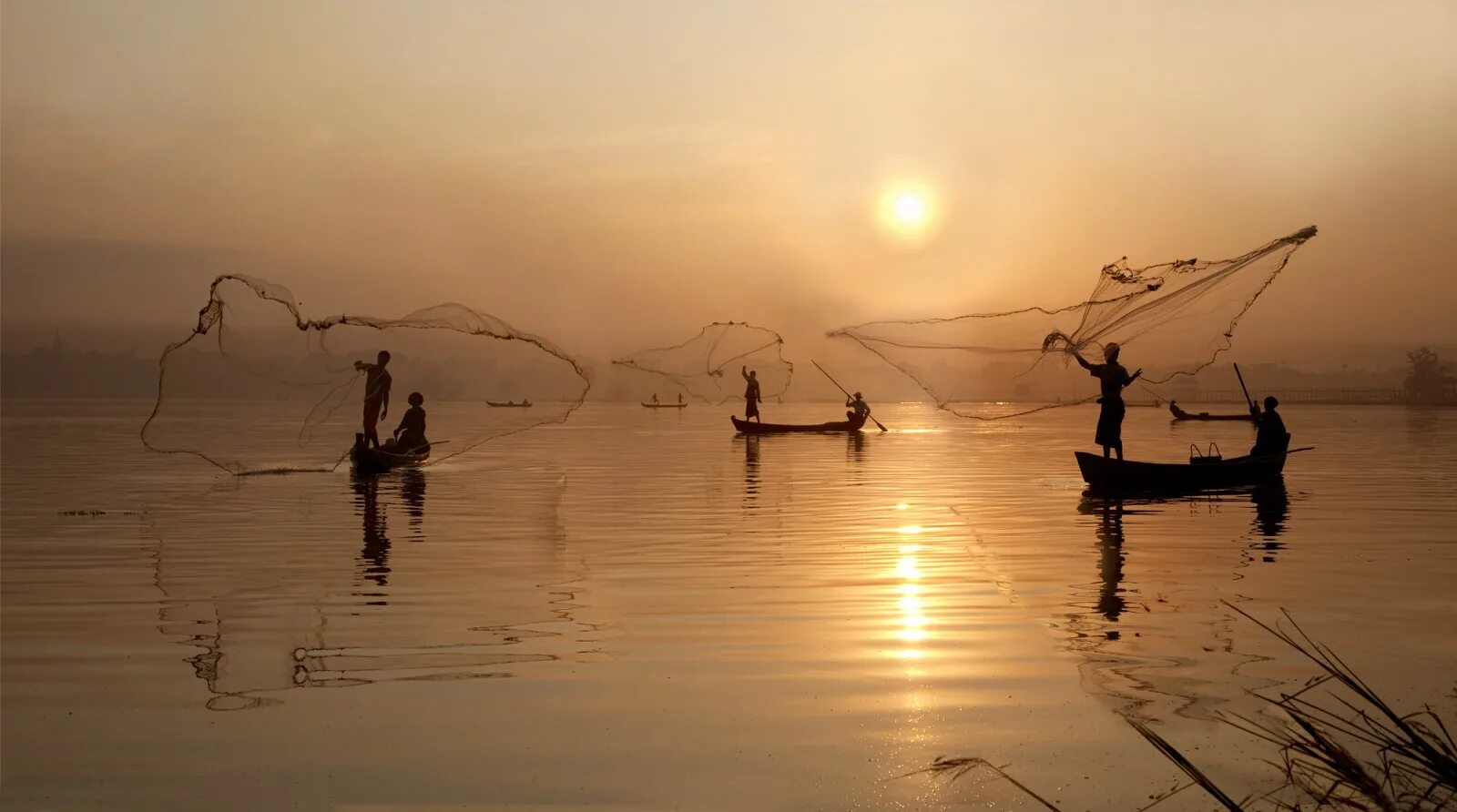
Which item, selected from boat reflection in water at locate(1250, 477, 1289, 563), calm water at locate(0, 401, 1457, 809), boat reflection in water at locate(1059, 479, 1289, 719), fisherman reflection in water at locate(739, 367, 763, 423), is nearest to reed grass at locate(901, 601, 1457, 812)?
calm water at locate(0, 401, 1457, 809)

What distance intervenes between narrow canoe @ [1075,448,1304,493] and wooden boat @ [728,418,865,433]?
31.3 metres

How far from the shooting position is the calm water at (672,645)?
21.8 feet

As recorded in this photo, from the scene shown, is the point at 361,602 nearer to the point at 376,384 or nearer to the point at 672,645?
the point at 672,645

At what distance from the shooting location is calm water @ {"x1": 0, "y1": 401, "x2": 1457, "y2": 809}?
6.64 m

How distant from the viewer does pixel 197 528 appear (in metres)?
18.7

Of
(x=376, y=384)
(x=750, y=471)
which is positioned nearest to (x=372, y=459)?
(x=376, y=384)

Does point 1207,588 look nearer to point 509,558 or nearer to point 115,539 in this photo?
point 509,558

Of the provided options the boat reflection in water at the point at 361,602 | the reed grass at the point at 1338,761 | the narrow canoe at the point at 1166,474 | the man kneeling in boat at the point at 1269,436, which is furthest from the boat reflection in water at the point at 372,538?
the man kneeling in boat at the point at 1269,436

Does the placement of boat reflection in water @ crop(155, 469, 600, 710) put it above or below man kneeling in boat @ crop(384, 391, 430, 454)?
below

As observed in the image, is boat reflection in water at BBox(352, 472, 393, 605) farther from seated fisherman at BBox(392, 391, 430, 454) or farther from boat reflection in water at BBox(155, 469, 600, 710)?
seated fisherman at BBox(392, 391, 430, 454)

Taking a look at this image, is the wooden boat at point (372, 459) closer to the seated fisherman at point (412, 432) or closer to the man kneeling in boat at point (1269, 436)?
the seated fisherman at point (412, 432)

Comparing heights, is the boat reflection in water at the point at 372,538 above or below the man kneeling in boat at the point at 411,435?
below

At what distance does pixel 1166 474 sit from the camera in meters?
24.8

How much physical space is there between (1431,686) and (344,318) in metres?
20.7
